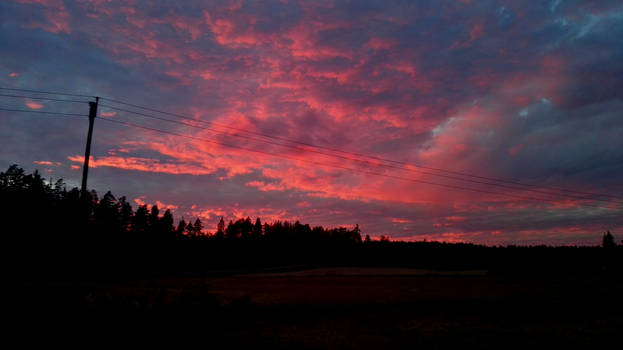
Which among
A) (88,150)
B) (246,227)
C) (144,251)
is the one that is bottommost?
(144,251)

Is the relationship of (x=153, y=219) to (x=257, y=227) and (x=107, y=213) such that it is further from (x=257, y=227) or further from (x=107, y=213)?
(x=257, y=227)

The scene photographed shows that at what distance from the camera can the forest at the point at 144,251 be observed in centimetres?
4209

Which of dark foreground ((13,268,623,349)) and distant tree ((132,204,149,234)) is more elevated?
distant tree ((132,204,149,234))

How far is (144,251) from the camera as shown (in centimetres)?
6712

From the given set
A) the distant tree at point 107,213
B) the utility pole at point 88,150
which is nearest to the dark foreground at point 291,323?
the utility pole at point 88,150

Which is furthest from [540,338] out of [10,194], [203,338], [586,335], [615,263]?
[615,263]

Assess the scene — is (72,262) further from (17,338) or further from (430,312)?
(430,312)

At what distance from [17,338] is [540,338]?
16.5m

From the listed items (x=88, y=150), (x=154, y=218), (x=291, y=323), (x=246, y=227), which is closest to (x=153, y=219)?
(x=154, y=218)

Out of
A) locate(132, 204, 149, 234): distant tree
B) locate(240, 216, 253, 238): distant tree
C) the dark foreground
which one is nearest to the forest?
locate(132, 204, 149, 234): distant tree

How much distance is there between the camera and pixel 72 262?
3541 cm

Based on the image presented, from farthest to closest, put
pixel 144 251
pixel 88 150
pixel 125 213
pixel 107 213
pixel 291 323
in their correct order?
1. pixel 125 213
2. pixel 107 213
3. pixel 144 251
4. pixel 88 150
5. pixel 291 323

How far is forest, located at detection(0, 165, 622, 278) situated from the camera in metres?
42.1

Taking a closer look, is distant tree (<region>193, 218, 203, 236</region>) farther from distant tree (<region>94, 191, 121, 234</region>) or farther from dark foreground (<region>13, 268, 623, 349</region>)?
dark foreground (<region>13, 268, 623, 349</region>)
